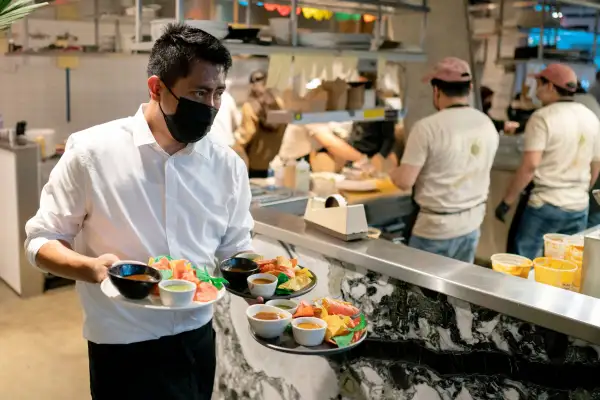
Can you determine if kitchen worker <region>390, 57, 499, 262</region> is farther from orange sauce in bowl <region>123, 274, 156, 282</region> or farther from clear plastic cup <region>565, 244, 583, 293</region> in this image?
orange sauce in bowl <region>123, 274, 156, 282</region>

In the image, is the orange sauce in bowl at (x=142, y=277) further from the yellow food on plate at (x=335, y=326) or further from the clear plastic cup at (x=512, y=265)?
the clear plastic cup at (x=512, y=265)

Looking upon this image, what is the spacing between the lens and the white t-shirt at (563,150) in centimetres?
407

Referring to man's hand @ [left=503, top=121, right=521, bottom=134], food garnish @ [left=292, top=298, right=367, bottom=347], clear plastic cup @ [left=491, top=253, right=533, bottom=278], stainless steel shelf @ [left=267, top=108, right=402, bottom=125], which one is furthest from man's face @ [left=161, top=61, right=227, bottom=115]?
man's hand @ [left=503, top=121, right=521, bottom=134]

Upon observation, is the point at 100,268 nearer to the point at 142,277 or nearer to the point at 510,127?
the point at 142,277

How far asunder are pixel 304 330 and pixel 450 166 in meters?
1.91

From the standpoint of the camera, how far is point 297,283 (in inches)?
78.6

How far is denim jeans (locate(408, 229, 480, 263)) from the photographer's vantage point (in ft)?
11.6

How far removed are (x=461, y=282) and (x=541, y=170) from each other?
2536 millimetres

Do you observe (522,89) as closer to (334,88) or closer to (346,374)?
(334,88)

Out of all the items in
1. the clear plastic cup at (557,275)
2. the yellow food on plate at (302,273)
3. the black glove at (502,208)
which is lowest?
the black glove at (502,208)

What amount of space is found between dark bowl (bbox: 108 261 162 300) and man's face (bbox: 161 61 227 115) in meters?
0.47

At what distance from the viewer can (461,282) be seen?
6.41ft

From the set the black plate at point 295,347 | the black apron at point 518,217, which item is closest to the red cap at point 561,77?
the black apron at point 518,217

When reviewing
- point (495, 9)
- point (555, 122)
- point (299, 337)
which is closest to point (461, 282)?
point (299, 337)
